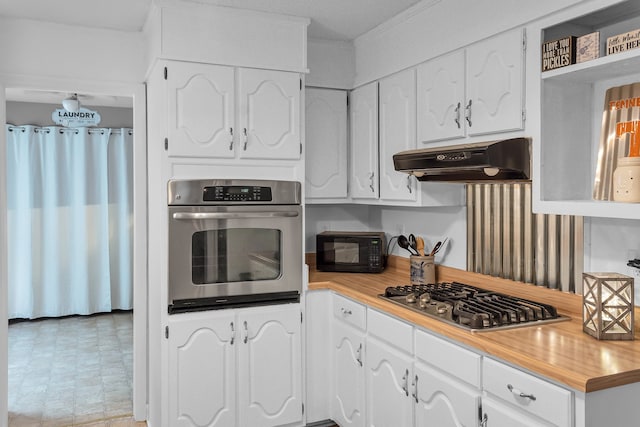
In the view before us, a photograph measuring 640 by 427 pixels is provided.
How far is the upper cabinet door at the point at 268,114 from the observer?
2906mm

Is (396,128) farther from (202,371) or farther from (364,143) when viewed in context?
(202,371)

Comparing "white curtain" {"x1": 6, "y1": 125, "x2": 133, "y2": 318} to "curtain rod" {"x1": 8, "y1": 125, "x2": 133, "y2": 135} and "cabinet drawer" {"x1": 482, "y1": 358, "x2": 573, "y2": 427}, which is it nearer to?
"curtain rod" {"x1": 8, "y1": 125, "x2": 133, "y2": 135}

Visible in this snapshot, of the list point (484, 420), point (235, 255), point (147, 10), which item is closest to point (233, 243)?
point (235, 255)

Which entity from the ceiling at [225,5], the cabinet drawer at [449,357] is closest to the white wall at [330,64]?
the ceiling at [225,5]

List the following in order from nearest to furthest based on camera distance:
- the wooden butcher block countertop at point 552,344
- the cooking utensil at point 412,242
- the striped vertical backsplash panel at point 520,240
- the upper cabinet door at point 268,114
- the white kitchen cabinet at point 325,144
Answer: the wooden butcher block countertop at point 552,344 → the striped vertical backsplash panel at point 520,240 → the upper cabinet door at point 268,114 → the cooking utensil at point 412,242 → the white kitchen cabinet at point 325,144

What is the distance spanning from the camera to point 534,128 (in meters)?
2.13

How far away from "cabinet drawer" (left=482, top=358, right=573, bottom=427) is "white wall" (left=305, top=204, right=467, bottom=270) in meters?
1.17

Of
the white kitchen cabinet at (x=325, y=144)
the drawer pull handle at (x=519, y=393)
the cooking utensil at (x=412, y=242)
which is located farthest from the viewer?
the white kitchen cabinet at (x=325, y=144)

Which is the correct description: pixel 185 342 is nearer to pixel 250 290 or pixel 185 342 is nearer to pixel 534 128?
pixel 250 290

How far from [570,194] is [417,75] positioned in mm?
1077

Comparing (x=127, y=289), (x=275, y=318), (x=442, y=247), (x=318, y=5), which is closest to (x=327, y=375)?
(x=275, y=318)

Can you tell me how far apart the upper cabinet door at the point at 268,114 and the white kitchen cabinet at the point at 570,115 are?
1.35m

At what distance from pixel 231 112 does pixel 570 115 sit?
1670 mm

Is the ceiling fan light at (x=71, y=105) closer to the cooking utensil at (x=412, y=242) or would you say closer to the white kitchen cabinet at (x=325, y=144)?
the white kitchen cabinet at (x=325, y=144)
